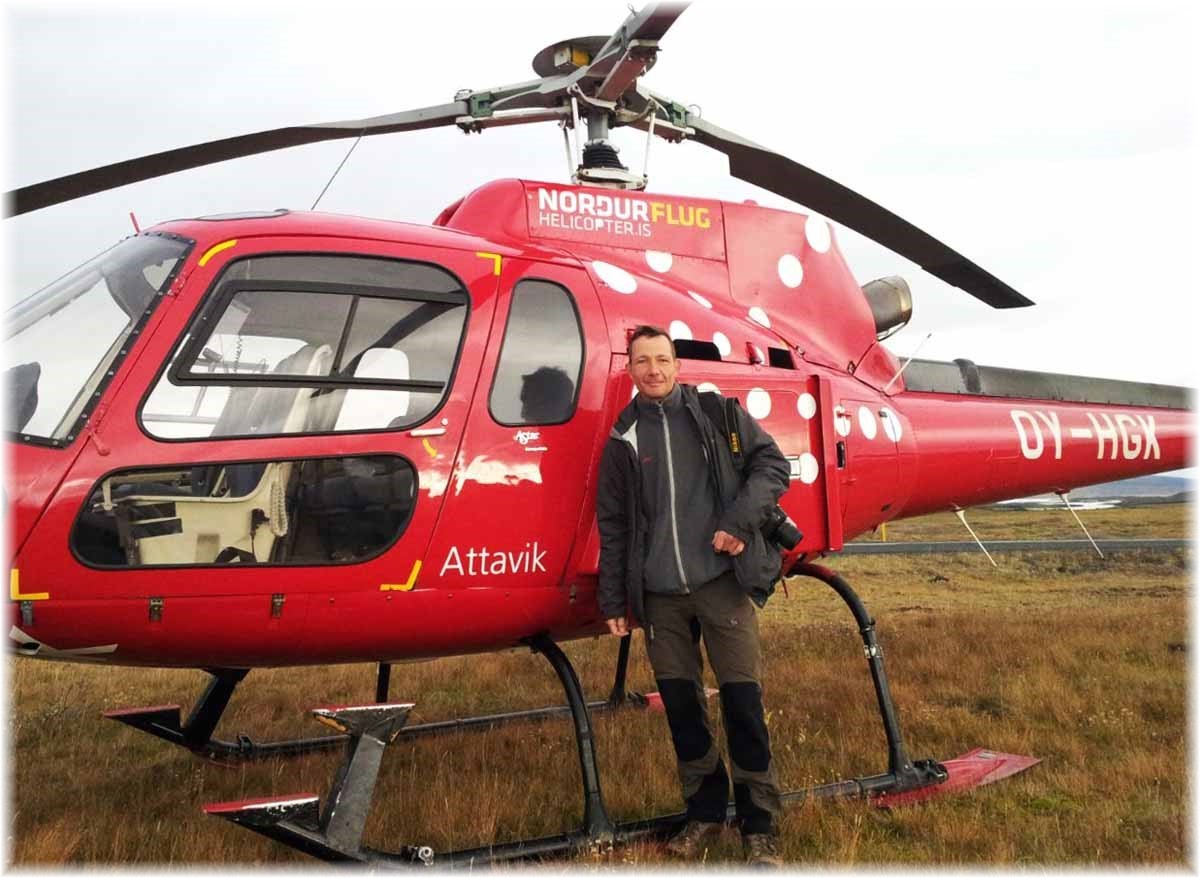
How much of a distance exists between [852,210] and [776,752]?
3713mm

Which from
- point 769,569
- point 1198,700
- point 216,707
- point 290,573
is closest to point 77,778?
point 216,707

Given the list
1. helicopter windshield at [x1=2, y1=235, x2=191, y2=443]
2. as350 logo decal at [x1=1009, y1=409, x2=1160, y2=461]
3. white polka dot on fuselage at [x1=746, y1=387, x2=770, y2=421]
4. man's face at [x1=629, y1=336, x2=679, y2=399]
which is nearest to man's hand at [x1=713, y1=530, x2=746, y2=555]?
man's face at [x1=629, y1=336, x2=679, y2=399]

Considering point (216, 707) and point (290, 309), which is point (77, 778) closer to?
point (216, 707)

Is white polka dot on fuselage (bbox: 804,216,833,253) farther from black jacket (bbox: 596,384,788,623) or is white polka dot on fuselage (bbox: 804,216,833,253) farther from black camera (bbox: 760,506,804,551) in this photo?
black camera (bbox: 760,506,804,551)

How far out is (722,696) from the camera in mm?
4324

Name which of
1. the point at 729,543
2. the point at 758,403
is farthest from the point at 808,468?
the point at 729,543

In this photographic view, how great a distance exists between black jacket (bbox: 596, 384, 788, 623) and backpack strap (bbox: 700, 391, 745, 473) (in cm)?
2

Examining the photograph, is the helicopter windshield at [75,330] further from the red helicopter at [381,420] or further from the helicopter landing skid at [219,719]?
the helicopter landing skid at [219,719]

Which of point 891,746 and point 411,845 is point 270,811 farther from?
point 891,746

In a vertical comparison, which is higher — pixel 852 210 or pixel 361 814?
pixel 852 210

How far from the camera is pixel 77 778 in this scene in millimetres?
5852

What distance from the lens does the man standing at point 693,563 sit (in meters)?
4.17

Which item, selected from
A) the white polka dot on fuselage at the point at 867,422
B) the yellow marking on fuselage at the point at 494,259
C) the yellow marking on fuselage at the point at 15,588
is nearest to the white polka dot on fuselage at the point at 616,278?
the yellow marking on fuselage at the point at 494,259

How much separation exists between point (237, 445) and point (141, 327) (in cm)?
66
